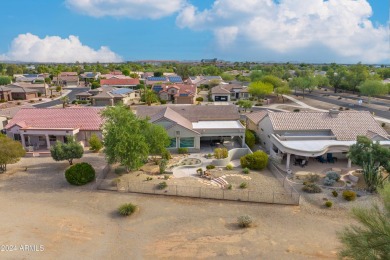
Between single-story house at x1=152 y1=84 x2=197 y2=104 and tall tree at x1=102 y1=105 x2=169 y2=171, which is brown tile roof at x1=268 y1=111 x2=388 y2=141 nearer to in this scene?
tall tree at x1=102 y1=105 x2=169 y2=171

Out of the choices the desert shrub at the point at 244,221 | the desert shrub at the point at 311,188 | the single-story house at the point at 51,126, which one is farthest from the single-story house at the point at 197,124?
the desert shrub at the point at 244,221

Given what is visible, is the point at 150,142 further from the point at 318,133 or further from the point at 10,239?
the point at 318,133

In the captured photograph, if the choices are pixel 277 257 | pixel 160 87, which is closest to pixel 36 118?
pixel 277 257

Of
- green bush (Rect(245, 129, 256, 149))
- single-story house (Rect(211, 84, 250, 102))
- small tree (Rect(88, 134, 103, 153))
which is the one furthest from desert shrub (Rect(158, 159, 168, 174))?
single-story house (Rect(211, 84, 250, 102))

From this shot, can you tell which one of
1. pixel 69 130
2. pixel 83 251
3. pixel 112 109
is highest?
pixel 112 109

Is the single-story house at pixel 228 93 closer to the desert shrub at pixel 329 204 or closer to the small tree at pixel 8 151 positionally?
the small tree at pixel 8 151

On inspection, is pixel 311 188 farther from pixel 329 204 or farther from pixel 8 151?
pixel 8 151
